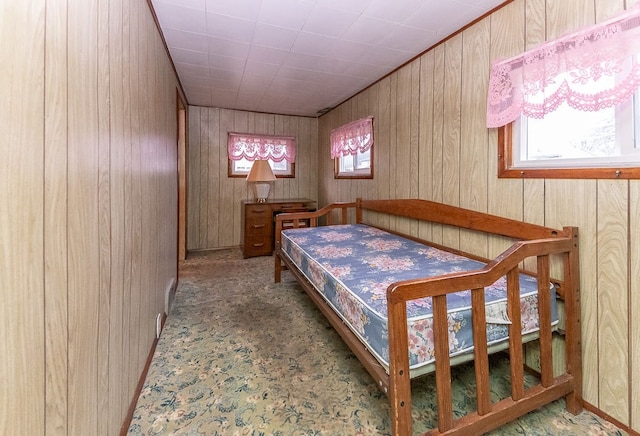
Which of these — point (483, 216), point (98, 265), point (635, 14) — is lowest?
point (98, 265)

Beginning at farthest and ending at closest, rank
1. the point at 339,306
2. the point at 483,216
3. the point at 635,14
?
the point at 483,216 → the point at 339,306 → the point at 635,14

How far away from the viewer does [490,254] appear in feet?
6.57

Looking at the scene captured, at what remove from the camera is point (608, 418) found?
138 cm

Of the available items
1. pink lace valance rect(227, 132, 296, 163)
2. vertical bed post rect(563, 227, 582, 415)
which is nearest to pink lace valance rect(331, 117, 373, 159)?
pink lace valance rect(227, 132, 296, 163)

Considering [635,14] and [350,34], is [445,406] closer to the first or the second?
[635,14]

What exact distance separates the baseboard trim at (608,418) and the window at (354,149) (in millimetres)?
2556

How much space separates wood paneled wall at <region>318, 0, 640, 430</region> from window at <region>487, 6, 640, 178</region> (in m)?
0.08

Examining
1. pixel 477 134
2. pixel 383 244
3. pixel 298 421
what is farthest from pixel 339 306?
pixel 477 134

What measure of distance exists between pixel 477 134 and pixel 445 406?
5.62 feet

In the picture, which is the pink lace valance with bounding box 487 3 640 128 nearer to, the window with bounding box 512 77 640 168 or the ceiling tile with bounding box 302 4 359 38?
the window with bounding box 512 77 640 168

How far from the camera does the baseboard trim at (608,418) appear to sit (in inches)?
51.6

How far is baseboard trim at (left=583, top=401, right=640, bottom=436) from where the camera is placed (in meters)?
1.31

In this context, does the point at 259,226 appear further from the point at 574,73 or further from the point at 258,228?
the point at 574,73

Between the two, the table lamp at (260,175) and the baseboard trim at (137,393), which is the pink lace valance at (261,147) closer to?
the table lamp at (260,175)
